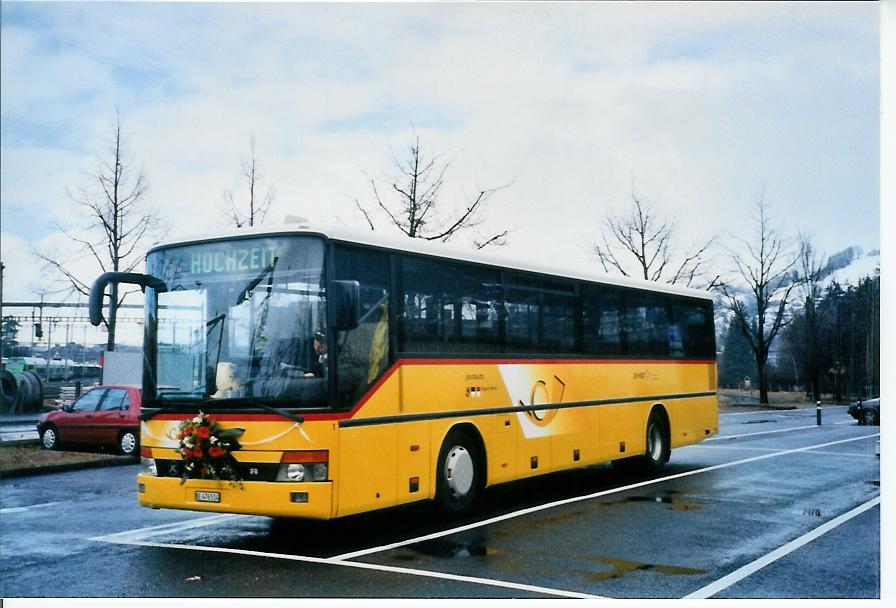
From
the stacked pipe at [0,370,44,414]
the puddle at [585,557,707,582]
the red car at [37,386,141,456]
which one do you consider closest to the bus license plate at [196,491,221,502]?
the puddle at [585,557,707,582]

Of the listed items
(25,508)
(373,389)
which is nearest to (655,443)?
(373,389)

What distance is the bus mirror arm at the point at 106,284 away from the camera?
8.97 metres

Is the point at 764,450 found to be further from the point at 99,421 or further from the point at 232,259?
the point at 232,259

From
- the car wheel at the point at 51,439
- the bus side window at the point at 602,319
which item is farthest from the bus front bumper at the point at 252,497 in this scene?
the car wheel at the point at 51,439

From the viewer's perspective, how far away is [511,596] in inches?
301

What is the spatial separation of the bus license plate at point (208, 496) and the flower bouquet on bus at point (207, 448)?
0.16 meters

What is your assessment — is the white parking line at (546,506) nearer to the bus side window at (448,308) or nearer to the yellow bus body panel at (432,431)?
the yellow bus body panel at (432,431)

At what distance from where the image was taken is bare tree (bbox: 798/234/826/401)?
72.6 feet

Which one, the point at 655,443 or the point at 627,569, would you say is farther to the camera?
the point at 655,443

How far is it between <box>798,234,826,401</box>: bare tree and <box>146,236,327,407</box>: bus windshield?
14.0 metres

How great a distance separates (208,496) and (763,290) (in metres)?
32.0

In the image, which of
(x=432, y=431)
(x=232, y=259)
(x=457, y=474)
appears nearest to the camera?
(x=232, y=259)

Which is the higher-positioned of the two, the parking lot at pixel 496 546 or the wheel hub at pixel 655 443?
the wheel hub at pixel 655 443

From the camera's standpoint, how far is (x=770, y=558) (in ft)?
29.7
